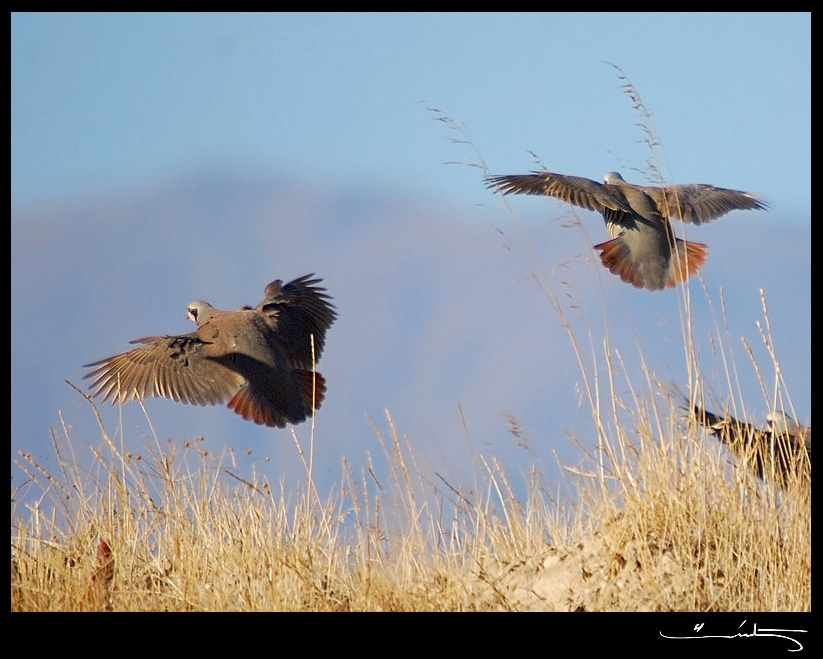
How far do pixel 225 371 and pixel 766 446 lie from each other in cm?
321

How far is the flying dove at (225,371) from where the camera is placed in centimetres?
632

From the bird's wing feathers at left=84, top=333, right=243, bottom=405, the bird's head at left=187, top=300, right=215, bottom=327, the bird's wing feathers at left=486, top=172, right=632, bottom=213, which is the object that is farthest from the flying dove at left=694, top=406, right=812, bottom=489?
the bird's head at left=187, top=300, right=215, bottom=327

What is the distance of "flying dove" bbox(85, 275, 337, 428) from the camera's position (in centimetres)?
632

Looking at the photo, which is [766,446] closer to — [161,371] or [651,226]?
[651,226]

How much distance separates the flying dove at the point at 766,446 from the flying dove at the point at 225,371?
263cm

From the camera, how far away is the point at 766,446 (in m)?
4.36

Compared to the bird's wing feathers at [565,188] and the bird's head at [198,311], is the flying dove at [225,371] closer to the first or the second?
the bird's head at [198,311]

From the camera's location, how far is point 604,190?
268 inches

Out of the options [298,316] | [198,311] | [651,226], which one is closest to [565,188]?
[651,226]

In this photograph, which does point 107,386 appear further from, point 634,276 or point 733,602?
point 733,602

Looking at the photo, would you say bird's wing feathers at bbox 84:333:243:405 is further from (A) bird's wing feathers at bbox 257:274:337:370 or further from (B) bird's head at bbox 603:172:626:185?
(B) bird's head at bbox 603:172:626:185

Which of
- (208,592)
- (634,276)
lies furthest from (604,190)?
(208,592)

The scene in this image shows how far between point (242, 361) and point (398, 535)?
2.35 metres

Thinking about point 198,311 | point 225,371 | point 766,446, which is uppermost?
point 198,311
